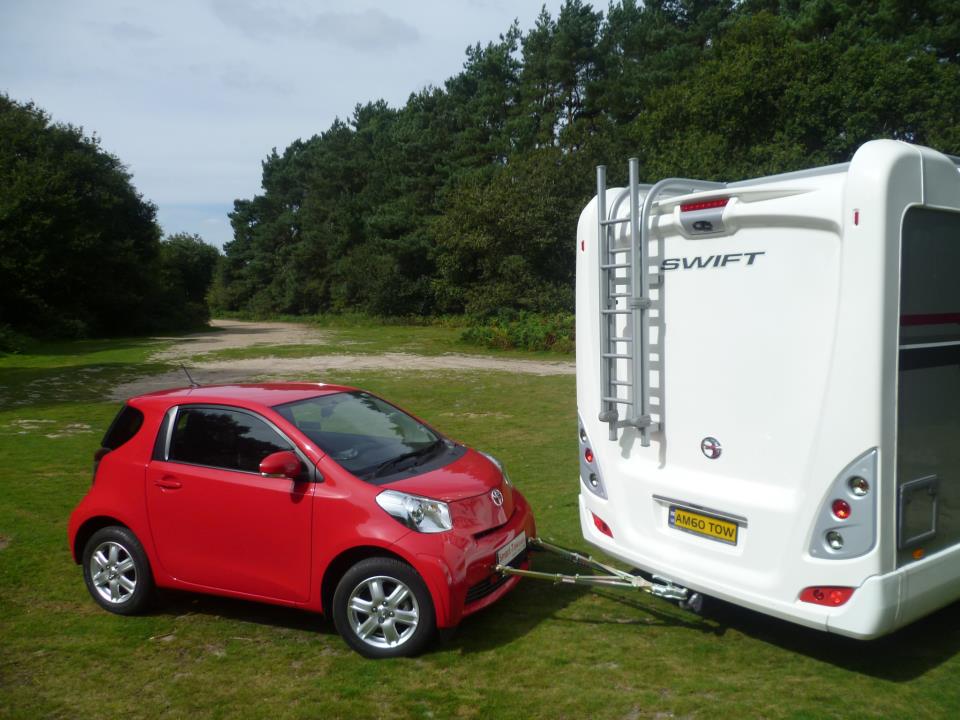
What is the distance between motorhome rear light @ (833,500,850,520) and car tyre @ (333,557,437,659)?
2300 millimetres

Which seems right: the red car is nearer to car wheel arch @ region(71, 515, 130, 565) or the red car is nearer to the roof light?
car wheel arch @ region(71, 515, 130, 565)

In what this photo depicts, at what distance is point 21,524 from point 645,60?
5006 cm

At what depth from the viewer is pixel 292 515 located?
17.0ft

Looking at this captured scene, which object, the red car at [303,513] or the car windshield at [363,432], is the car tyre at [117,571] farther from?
the car windshield at [363,432]

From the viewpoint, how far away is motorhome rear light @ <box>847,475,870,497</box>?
13.5ft

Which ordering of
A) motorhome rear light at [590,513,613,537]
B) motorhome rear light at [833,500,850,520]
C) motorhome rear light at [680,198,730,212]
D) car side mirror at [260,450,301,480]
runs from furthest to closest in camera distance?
1. motorhome rear light at [590,513,613,537]
2. car side mirror at [260,450,301,480]
3. motorhome rear light at [680,198,730,212]
4. motorhome rear light at [833,500,850,520]

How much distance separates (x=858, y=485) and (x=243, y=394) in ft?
13.2

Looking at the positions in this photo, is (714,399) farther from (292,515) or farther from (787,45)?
(787,45)

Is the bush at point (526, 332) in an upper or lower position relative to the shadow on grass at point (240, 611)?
upper

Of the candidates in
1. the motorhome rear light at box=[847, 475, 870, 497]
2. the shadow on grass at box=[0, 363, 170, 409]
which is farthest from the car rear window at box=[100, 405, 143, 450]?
the shadow on grass at box=[0, 363, 170, 409]

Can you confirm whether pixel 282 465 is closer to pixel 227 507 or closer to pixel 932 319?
pixel 227 507

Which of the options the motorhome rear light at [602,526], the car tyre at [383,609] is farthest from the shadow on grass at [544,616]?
the motorhome rear light at [602,526]

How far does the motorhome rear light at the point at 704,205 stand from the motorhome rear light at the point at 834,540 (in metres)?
1.89

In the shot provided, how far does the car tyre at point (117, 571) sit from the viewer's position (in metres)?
5.75
